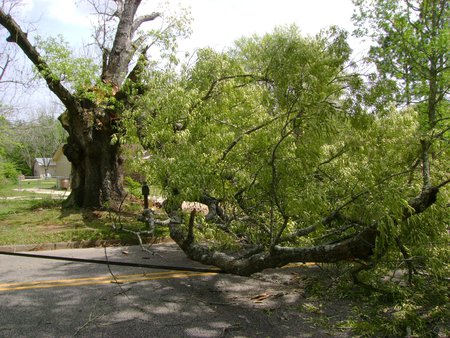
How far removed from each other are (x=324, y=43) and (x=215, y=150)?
2.33m

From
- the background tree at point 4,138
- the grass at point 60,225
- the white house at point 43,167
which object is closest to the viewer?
the grass at point 60,225

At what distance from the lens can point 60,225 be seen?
10219 mm

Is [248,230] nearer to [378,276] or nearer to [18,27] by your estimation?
[378,276]

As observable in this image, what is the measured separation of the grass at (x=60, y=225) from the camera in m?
8.98

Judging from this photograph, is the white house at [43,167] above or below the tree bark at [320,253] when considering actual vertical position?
above

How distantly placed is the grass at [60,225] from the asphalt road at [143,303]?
A: 2095mm

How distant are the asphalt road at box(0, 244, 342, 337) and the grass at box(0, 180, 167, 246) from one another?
2.09 m

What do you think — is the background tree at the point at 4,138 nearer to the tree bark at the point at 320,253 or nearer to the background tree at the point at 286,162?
the background tree at the point at 286,162

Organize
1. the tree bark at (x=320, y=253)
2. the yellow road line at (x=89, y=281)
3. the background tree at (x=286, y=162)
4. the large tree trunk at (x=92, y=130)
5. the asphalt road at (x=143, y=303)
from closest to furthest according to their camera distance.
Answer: the tree bark at (x=320, y=253), the asphalt road at (x=143, y=303), the background tree at (x=286, y=162), the yellow road line at (x=89, y=281), the large tree trunk at (x=92, y=130)

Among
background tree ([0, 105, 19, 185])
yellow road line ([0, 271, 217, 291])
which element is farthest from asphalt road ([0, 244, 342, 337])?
background tree ([0, 105, 19, 185])

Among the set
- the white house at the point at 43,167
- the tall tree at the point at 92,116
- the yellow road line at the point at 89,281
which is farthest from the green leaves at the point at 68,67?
the white house at the point at 43,167

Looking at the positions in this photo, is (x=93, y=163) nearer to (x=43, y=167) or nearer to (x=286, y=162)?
(x=286, y=162)

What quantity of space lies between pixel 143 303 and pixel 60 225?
638 cm

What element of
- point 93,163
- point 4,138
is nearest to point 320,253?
point 93,163
